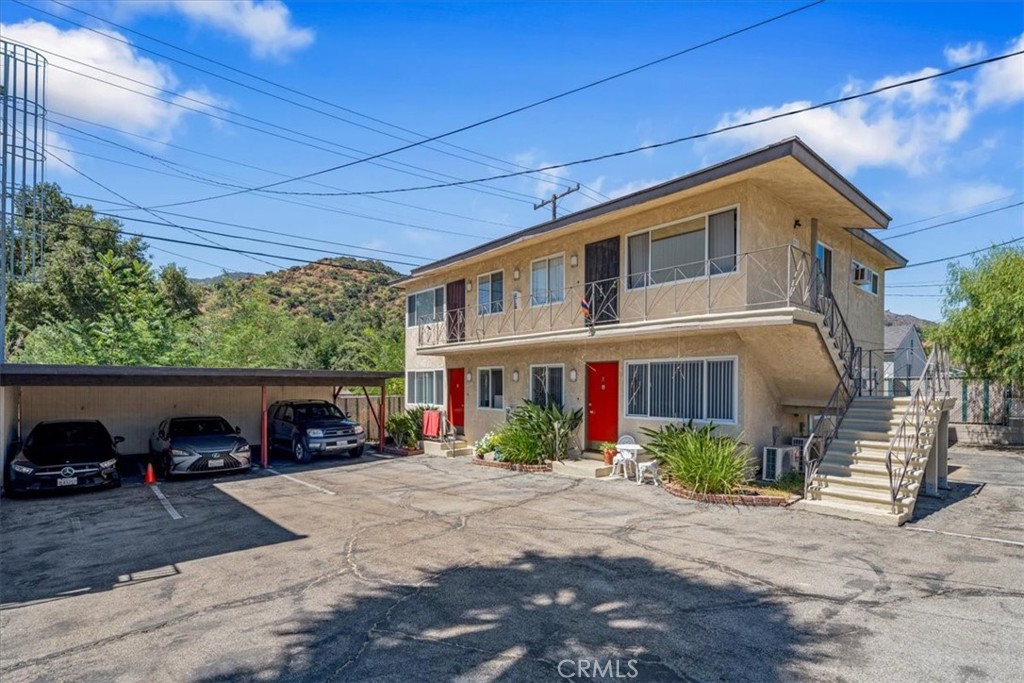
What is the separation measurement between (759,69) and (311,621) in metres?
11.7

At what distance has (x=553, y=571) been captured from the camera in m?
6.50

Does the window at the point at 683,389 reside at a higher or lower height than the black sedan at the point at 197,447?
higher

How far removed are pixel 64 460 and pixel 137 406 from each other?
218 inches

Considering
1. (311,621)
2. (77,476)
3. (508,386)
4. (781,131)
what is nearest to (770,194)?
(781,131)

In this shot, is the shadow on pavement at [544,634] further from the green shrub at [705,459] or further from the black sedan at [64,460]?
the black sedan at [64,460]

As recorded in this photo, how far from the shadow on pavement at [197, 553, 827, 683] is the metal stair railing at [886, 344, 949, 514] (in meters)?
4.94

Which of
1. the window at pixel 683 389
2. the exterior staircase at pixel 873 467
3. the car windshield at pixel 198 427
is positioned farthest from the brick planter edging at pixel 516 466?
the car windshield at pixel 198 427

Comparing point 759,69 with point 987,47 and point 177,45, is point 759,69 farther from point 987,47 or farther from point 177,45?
point 177,45

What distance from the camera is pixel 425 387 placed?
2189 centimetres

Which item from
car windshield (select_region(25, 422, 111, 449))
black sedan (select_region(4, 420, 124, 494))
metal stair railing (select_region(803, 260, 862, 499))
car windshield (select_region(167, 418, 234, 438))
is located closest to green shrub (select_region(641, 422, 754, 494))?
metal stair railing (select_region(803, 260, 862, 499))

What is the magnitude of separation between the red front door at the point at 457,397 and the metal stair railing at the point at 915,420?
501 inches

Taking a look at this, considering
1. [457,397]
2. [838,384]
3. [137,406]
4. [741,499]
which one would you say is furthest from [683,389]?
[137,406]

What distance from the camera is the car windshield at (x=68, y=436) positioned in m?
12.3

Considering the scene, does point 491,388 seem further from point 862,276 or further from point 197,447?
point 862,276
